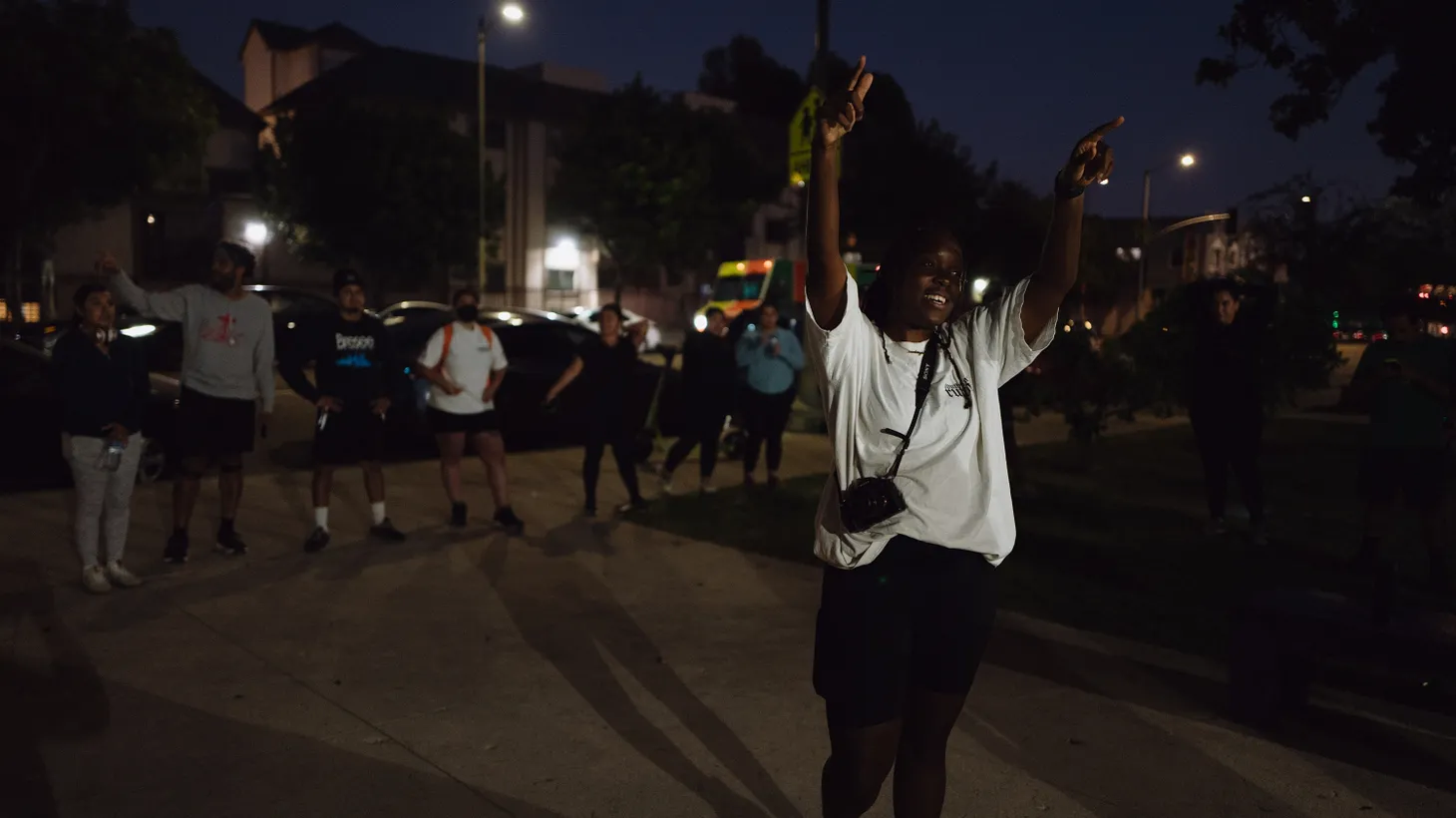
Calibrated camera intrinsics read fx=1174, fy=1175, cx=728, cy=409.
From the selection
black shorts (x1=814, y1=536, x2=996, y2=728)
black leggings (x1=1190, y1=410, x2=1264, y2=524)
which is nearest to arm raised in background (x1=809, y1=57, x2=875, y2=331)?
black shorts (x1=814, y1=536, x2=996, y2=728)

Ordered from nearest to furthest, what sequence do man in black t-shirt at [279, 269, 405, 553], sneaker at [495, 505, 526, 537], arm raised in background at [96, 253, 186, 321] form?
arm raised in background at [96, 253, 186, 321] < man in black t-shirt at [279, 269, 405, 553] < sneaker at [495, 505, 526, 537]

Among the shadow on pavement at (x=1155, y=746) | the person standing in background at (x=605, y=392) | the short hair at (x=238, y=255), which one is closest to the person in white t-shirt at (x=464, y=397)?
the person standing in background at (x=605, y=392)

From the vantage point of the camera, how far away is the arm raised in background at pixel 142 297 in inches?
235

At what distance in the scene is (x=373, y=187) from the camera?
35812 millimetres

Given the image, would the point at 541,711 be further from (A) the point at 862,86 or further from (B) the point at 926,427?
(A) the point at 862,86

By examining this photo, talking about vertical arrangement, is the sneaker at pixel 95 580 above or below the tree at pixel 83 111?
below

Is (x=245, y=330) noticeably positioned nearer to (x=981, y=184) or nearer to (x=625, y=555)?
(x=625, y=555)

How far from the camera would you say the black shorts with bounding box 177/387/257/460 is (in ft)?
22.2

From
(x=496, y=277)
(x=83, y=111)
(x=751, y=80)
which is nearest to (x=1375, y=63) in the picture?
(x=83, y=111)

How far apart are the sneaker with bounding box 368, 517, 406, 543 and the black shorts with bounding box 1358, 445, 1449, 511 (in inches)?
233

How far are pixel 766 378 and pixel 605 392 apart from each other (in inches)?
61.2

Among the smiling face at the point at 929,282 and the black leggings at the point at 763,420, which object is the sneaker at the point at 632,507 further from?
the smiling face at the point at 929,282

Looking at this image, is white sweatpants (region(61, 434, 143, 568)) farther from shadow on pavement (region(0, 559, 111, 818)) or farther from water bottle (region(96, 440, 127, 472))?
shadow on pavement (region(0, 559, 111, 818))

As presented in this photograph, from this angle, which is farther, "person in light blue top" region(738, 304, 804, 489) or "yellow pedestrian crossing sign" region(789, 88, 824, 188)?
"yellow pedestrian crossing sign" region(789, 88, 824, 188)
